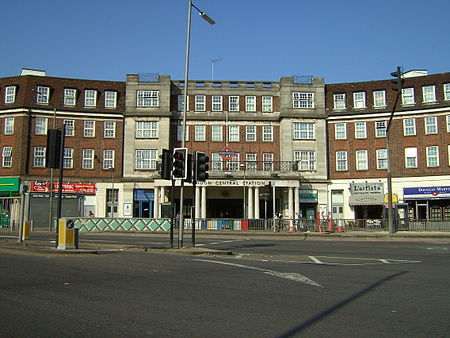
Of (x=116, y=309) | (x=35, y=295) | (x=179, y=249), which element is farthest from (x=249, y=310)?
(x=179, y=249)

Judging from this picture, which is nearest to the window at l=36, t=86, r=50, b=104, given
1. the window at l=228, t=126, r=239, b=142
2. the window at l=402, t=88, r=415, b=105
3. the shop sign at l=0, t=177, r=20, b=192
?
the shop sign at l=0, t=177, r=20, b=192

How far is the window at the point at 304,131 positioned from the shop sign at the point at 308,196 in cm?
563

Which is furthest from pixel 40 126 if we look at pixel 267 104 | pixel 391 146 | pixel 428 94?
pixel 428 94

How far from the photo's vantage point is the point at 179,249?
56.5 feet

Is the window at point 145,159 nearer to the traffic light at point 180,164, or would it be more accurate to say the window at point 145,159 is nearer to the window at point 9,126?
the window at point 9,126

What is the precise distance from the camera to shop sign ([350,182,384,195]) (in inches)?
1704

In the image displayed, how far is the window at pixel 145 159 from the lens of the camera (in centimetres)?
4481

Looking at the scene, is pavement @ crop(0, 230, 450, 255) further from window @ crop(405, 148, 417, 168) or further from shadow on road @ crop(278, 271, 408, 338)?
window @ crop(405, 148, 417, 168)

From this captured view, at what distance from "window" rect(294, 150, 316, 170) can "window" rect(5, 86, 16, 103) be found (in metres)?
29.6

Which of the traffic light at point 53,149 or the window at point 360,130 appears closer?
the traffic light at point 53,149

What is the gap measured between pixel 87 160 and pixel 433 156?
1363 inches

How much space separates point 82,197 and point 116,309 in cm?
3844

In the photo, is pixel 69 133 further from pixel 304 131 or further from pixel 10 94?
pixel 304 131

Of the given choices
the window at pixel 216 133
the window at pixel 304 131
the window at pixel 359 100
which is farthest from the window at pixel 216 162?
the window at pixel 359 100
